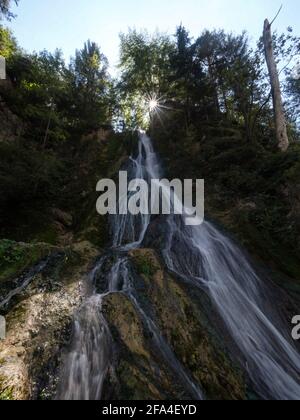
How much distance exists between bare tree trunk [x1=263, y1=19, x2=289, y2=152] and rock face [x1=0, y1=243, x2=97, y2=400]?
35.1 ft

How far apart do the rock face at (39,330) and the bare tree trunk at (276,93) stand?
10.7 metres

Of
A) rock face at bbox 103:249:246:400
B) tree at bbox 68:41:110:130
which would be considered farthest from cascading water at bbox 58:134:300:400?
tree at bbox 68:41:110:130

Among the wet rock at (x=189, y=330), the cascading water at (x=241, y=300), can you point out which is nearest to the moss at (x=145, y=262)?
the wet rock at (x=189, y=330)

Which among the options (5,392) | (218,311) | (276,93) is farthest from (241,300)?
(276,93)

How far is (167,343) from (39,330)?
2067mm

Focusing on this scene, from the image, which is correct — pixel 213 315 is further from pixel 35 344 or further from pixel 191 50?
pixel 191 50

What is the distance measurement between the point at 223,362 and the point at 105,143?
15726 mm

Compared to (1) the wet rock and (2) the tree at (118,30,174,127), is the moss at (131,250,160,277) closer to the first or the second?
(1) the wet rock

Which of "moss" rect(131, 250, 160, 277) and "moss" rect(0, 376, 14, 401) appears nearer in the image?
"moss" rect(0, 376, 14, 401)

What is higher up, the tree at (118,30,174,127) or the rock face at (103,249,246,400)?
the tree at (118,30,174,127)

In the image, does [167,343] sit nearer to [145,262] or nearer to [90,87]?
[145,262]

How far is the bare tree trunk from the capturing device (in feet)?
42.9

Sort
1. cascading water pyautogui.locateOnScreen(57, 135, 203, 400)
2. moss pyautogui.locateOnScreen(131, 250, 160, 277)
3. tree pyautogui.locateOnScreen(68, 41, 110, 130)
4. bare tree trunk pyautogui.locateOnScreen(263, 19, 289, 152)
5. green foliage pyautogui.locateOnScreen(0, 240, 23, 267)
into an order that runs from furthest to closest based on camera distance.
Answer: tree pyautogui.locateOnScreen(68, 41, 110, 130) < bare tree trunk pyautogui.locateOnScreen(263, 19, 289, 152) < green foliage pyautogui.locateOnScreen(0, 240, 23, 267) < moss pyautogui.locateOnScreen(131, 250, 160, 277) < cascading water pyautogui.locateOnScreen(57, 135, 203, 400)

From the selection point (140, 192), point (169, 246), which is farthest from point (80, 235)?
point (169, 246)
